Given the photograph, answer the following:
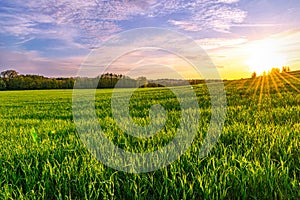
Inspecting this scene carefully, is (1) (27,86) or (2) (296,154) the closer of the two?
(2) (296,154)

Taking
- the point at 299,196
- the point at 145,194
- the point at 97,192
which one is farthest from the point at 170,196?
the point at 299,196

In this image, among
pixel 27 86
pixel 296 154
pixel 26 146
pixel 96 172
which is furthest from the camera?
pixel 27 86

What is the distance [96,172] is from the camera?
305 cm

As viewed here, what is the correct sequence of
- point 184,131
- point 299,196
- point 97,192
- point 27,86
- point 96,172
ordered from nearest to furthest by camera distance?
1. point 299,196
2. point 97,192
3. point 96,172
4. point 184,131
5. point 27,86

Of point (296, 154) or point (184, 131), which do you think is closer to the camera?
point (296, 154)

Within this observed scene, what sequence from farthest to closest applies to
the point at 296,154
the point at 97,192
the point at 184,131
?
the point at 184,131 < the point at 296,154 < the point at 97,192

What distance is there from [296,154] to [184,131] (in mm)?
1910

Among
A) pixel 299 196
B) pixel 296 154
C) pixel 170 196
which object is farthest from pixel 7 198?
pixel 296 154

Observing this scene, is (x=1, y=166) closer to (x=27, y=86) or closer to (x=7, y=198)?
(x=7, y=198)

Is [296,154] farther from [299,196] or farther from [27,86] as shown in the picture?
[27,86]

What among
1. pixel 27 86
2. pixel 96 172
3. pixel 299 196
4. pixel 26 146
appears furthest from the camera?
pixel 27 86

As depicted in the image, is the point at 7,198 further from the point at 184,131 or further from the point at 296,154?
the point at 296,154

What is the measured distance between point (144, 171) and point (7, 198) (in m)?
1.44

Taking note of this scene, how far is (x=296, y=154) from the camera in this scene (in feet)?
11.5
